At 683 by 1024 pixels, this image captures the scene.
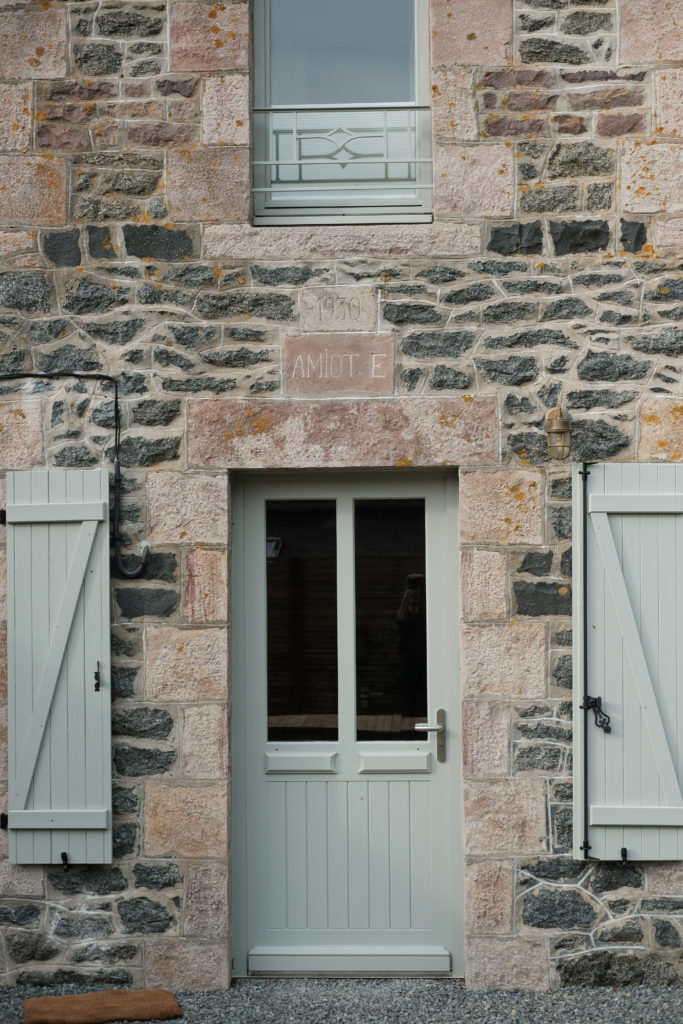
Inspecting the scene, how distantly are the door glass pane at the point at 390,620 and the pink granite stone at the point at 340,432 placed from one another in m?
0.32

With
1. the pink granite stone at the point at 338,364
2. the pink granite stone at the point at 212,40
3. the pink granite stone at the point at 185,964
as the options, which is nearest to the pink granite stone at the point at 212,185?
the pink granite stone at the point at 212,40

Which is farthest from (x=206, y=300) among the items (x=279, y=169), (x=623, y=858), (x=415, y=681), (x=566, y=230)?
(x=623, y=858)

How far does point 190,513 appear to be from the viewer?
4426 millimetres

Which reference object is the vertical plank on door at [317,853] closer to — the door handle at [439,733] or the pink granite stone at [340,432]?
the door handle at [439,733]

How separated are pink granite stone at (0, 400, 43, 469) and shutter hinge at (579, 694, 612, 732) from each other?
98.0 inches

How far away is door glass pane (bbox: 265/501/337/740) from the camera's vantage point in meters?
4.61

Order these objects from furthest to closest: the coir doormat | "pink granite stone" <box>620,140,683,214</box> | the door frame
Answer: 1. the door frame
2. "pink granite stone" <box>620,140,683,214</box>
3. the coir doormat

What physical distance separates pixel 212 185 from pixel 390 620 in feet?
6.60

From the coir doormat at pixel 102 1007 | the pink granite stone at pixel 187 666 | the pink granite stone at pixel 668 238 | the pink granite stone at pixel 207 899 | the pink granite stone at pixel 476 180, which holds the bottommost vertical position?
the coir doormat at pixel 102 1007

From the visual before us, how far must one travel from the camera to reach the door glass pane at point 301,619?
15.1 feet

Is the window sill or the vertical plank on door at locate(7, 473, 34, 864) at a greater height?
the window sill

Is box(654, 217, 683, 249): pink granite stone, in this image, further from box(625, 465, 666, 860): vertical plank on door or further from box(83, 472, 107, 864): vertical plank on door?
box(83, 472, 107, 864): vertical plank on door

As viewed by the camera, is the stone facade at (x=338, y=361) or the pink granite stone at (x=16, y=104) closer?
the stone facade at (x=338, y=361)

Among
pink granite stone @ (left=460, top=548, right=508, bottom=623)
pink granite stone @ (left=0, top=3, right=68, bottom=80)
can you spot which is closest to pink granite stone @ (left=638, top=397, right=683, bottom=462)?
pink granite stone @ (left=460, top=548, right=508, bottom=623)
